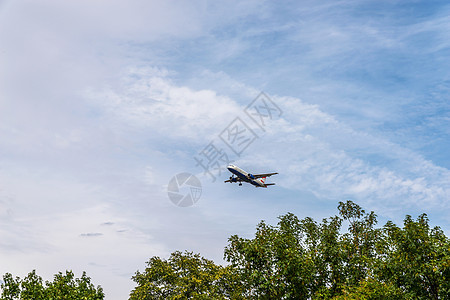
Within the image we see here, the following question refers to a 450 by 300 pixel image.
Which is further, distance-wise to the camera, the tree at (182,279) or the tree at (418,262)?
the tree at (182,279)

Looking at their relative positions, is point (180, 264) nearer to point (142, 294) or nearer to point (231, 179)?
point (142, 294)

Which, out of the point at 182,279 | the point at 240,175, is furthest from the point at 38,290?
the point at 240,175

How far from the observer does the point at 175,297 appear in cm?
4384

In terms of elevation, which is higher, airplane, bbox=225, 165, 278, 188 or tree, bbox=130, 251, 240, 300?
airplane, bbox=225, 165, 278, 188

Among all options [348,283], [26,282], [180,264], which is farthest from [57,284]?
[348,283]

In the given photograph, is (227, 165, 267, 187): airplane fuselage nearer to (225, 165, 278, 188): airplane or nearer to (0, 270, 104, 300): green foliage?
(225, 165, 278, 188): airplane

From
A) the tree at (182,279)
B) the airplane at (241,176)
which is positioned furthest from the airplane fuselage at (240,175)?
the tree at (182,279)

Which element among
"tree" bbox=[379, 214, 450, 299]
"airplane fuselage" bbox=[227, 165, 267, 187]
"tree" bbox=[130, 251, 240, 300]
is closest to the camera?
"tree" bbox=[379, 214, 450, 299]

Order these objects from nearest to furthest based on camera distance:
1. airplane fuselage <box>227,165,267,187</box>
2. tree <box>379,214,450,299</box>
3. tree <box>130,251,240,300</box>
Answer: tree <box>379,214,450,299</box>, tree <box>130,251,240,300</box>, airplane fuselage <box>227,165,267,187</box>

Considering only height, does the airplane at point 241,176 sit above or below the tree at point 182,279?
above

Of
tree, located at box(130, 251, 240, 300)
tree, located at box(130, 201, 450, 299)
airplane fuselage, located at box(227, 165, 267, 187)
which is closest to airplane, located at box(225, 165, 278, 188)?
airplane fuselage, located at box(227, 165, 267, 187)

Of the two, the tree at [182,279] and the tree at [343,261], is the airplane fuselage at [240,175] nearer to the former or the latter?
the tree at [182,279]

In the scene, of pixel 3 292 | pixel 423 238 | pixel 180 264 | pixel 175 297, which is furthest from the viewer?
pixel 180 264

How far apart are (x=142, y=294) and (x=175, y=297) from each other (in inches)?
158
